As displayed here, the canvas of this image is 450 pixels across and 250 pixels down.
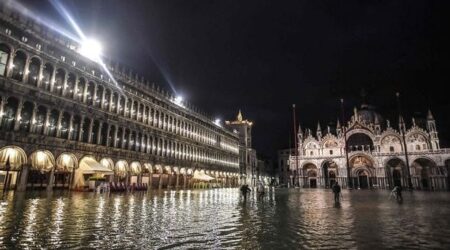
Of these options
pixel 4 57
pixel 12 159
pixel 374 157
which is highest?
pixel 4 57

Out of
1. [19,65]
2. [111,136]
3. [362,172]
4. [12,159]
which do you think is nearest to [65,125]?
[12,159]

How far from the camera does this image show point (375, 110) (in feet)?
282

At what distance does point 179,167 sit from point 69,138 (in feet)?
75.3

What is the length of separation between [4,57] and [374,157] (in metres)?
72.7

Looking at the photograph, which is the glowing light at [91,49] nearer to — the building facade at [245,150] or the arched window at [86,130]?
the arched window at [86,130]

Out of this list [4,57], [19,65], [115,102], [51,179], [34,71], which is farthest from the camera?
[115,102]

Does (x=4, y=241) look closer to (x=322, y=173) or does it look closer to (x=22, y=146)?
(x=22, y=146)

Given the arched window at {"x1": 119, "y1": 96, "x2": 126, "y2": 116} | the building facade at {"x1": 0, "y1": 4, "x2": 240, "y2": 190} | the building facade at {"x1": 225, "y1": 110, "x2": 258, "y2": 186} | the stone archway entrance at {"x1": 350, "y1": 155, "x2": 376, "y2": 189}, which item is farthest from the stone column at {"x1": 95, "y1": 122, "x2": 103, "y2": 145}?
the stone archway entrance at {"x1": 350, "y1": 155, "x2": 376, "y2": 189}

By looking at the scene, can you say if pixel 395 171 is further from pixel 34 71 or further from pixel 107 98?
pixel 34 71

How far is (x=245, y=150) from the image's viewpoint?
278ft

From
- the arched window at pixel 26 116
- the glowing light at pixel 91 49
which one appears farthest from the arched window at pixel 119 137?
the arched window at pixel 26 116

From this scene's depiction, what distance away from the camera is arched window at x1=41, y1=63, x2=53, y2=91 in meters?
28.4

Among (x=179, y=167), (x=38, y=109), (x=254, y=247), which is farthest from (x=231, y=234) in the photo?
(x=179, y=167)

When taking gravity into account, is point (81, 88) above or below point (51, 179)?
above
